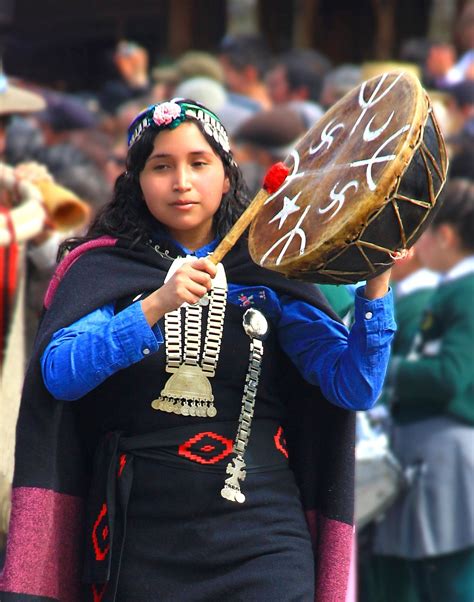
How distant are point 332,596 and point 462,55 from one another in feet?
26.4

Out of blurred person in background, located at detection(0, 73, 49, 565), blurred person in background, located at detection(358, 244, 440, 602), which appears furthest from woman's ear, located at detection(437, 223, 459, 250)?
blurred person in background, located at detection(0, 73, 49, 565)

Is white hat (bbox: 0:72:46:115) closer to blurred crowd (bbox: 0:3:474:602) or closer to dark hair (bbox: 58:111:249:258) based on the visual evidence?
blurred crowd (bbox: 0:3:474:602)

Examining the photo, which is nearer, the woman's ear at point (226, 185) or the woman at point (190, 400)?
the woman at point (190, 400)

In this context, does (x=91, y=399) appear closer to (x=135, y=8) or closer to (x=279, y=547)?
(x=279, y=547)

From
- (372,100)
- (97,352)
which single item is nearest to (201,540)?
(97,352)

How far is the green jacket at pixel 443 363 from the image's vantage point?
5.80m

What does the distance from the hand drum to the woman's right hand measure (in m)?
0.18

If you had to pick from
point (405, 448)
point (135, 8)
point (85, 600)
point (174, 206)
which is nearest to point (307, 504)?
point (85, 600)

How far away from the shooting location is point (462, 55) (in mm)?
11000

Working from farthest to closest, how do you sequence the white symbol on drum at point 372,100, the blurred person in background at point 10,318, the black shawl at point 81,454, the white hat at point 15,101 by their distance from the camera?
the white hat at point 15,101, the blurred person in background at point 10,318, the black shawl at point 81,454, the white symbol on drum at point 372,100

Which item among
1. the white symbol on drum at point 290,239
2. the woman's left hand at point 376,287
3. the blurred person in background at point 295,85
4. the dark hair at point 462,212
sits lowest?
the woman's left hand at point 376,287

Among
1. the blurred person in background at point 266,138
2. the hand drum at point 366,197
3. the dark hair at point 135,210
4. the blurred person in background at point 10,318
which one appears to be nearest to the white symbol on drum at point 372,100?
the hand drum at point 366,197

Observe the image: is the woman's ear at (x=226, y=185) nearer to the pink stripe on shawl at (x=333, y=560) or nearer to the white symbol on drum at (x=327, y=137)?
the white symbol on drum at (x=327, y=137)

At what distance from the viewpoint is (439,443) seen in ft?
19.4
